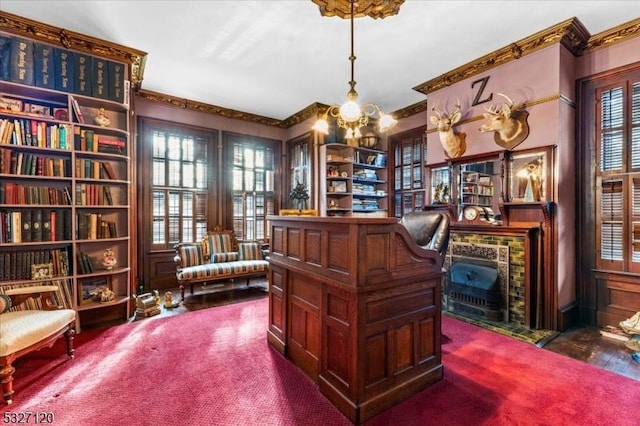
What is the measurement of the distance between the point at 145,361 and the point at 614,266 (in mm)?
4725

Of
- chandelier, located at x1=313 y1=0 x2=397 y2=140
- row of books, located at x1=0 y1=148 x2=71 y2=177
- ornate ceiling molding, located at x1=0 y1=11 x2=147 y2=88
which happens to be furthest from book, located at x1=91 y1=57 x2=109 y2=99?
chandelier, located at x1=313 y1=0 x2=397 y2=140

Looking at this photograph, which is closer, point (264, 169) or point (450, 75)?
point (450, 75)

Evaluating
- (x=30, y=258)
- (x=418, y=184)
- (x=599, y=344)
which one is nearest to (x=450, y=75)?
(x=418, y=184)

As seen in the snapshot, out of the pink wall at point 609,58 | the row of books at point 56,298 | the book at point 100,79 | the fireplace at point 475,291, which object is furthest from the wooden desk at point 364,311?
the pink wall at point 609,58

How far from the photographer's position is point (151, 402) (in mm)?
1992

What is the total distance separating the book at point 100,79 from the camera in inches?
129

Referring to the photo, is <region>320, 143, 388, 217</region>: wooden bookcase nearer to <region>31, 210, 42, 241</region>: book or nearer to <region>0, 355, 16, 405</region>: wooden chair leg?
<region>31, 210, 42, 241</region>: book

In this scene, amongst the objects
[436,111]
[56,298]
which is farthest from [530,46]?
[56,298]

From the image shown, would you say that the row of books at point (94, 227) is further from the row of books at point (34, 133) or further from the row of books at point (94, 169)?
the row of books at point (34, 133)

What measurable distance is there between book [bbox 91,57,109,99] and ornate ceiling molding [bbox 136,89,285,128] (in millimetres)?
1466

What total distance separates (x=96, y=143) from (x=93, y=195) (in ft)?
1.89

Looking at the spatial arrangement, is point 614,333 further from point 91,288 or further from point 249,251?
point 91,288

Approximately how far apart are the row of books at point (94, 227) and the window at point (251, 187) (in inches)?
94.9

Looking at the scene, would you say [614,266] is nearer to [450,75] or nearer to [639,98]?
[639,98]
